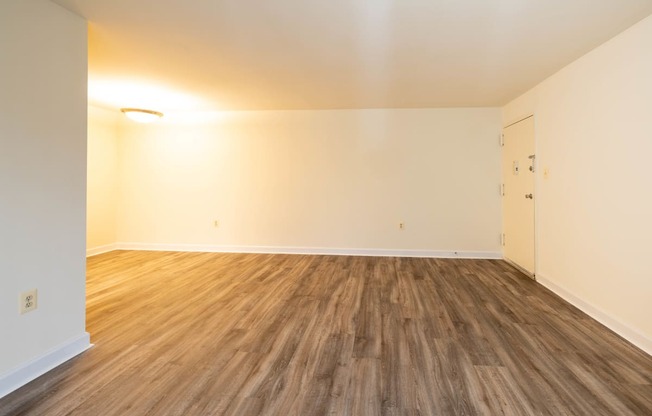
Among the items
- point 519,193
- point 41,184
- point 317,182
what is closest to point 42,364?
point 41,184

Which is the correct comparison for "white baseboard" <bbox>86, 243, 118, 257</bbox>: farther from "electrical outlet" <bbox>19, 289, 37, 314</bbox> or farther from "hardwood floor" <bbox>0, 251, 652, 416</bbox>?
"electrical outlet" <bbox>19, 289, 37, 314</bbox>

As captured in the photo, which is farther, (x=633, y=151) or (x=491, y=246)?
(x=491, y=246)

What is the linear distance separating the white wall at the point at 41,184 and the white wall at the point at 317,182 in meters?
2.95


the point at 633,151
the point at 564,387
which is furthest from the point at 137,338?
the point at 633,151

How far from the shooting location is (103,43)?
2.48 metres

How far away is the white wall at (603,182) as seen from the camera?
205cm

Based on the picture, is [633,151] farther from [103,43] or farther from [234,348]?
[103,43]

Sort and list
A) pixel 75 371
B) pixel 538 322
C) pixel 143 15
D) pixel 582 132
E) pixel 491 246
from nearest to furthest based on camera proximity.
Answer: pixel 75 371
pixel 143 15
pixel 538 322
pixel 582 132
pixel 491 246

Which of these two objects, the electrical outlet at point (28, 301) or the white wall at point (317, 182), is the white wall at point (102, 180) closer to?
the white wall at point (317, 182)

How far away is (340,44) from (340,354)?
7.73ft

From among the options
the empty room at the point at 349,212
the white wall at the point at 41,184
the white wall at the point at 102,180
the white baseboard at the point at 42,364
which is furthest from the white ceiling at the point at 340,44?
the white baseboard at the point at 42,364

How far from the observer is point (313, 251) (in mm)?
4844

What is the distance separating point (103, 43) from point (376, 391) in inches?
129

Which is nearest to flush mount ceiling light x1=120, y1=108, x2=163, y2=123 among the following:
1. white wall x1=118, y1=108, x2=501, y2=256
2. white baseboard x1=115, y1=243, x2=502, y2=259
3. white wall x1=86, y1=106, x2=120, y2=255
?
white wall x1=118, y1=108, x2=501, y2=256
